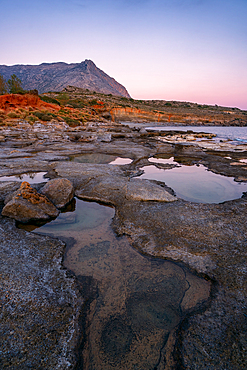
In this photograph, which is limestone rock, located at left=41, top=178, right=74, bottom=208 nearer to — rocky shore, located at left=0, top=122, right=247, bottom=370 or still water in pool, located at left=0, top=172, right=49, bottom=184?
rocky shore, located at left=0, top=122, right=247, bottom=370

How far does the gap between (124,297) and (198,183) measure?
5.87 metres

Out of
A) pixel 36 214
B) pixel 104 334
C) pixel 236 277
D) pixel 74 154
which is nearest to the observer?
pixel 104 334

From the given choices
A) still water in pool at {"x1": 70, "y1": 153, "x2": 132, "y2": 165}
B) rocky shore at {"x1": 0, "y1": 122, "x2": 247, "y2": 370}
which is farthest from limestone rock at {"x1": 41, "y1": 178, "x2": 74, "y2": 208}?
still water in pool at {"x1": 70, "y1": 153, "x2": 132, "y2": 165}

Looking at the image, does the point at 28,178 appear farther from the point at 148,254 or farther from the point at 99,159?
the point at 148,254

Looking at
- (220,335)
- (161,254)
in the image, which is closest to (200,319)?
(220,335)

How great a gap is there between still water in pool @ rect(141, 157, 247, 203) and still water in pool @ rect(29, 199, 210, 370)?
3.29 metres

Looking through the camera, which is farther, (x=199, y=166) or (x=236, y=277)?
(x=199, y=166)

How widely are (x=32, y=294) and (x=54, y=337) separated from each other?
0.68m

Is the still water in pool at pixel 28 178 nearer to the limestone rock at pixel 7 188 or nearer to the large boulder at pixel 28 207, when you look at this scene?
the limestone rock at pixel 7 188

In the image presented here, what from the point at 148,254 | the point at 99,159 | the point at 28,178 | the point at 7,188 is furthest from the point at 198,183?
the point at 7,188

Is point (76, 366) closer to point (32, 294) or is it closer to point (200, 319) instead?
point (32, 294)

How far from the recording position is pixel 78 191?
6043 millimetres

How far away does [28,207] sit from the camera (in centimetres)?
445

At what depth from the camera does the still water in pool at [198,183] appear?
6.27 meters
